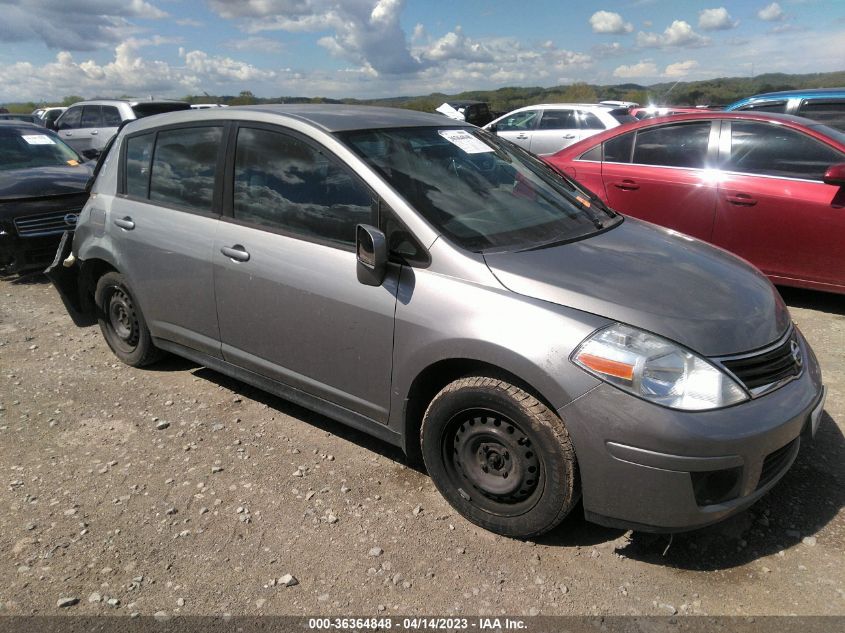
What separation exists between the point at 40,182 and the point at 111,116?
290 inches

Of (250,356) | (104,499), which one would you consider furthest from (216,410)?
(104,499)

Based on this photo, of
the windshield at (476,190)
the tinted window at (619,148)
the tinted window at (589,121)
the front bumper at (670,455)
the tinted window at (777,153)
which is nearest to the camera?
the front bumper at (670,455)

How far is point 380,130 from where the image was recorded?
3.22 meters

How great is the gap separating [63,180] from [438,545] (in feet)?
20.4

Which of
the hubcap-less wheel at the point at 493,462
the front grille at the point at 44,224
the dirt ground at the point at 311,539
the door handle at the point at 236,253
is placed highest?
the door handle at the point at 236,253

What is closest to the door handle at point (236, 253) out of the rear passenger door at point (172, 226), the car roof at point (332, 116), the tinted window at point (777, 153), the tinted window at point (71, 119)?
the rear passenger door at point (172, 226)

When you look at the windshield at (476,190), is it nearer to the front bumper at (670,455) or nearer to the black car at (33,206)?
the front bumper at (670,455)

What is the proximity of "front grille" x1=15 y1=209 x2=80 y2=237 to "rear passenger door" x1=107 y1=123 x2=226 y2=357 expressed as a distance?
2.90m

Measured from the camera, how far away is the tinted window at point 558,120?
12.9 m

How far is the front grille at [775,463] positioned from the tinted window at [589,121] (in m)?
10.9

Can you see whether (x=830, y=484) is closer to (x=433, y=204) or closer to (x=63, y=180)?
(x=433, y=204)

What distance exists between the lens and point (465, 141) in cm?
346

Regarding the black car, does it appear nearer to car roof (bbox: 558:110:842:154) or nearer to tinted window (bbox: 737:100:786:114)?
car roof (bbox: 558:110:842:154)

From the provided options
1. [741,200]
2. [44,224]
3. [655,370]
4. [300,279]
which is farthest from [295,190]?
[44,224]
